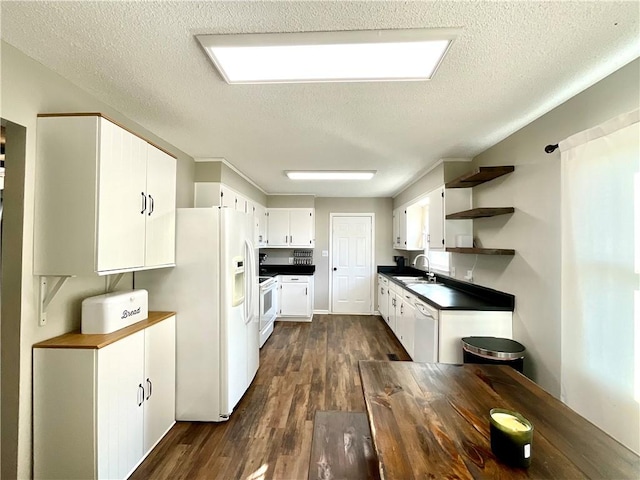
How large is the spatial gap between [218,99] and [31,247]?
4.54 ft

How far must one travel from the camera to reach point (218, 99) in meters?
1.85

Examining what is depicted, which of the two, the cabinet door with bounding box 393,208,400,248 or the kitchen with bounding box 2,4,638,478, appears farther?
the cabinet door with bounding box 393,208,400,248

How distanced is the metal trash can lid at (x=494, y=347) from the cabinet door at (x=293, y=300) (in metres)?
3.25

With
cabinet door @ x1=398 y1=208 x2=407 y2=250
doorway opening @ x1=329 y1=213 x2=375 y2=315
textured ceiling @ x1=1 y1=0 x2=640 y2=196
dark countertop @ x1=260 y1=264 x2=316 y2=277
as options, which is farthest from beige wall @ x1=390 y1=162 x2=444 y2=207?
dark countertop @ x1=260 y1=264 x2=316 y2=277

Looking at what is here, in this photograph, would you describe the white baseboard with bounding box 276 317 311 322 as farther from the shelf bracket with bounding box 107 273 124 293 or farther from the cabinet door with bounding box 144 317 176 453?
the shelf bracket with bounding box 107 273 124 293

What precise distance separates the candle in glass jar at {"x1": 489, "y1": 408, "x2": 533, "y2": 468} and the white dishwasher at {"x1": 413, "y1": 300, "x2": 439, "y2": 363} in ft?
5.62

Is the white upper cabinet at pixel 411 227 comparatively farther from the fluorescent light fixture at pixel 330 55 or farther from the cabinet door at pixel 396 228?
the fluorescent light fixture at pixel 330 55

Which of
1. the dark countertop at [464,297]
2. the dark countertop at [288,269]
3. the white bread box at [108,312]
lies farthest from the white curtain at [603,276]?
the dark countertop at [288,269]

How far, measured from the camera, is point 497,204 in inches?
105

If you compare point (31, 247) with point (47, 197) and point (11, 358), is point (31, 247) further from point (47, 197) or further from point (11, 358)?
point (11, 358)

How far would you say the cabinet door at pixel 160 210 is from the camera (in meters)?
1.93

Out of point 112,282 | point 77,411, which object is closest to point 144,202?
point 112,282

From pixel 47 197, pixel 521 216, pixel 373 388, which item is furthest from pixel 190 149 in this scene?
pixel 521 216

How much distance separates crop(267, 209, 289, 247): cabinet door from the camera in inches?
217
